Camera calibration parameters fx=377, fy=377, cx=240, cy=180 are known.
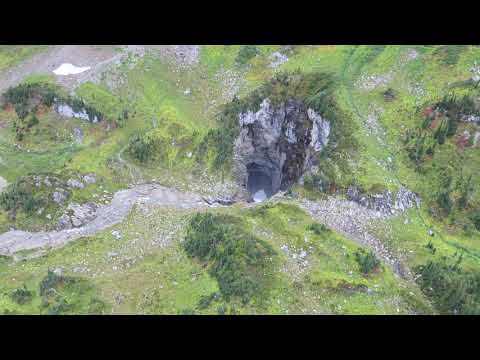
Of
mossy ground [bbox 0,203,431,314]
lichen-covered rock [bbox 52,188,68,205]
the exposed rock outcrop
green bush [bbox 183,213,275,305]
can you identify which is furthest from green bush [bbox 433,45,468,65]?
lichen-covered rock [bbox 52,188,68,205]

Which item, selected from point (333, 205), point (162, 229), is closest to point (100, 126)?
point (162, 229)

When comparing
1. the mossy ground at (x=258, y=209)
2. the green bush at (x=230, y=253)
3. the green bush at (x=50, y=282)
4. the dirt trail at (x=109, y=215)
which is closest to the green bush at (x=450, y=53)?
the mossy ground at (x=258, y=209)

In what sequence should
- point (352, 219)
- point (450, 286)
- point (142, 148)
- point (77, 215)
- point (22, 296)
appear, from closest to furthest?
point (450, 286)
point (22, 296)
point (352, 219)
point (77, 215)
point (142, 148)

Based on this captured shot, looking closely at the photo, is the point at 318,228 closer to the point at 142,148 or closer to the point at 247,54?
the point at 142,148

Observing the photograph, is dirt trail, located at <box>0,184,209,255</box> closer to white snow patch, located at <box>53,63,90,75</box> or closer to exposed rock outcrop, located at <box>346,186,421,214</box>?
exposed rock outcrop, located at <box>346,186,421,214</box>

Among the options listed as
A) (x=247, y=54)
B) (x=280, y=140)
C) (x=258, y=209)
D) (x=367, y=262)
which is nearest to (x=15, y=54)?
(x=247, y=54)

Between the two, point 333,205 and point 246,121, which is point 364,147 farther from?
point 246,121

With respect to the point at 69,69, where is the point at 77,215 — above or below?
below
